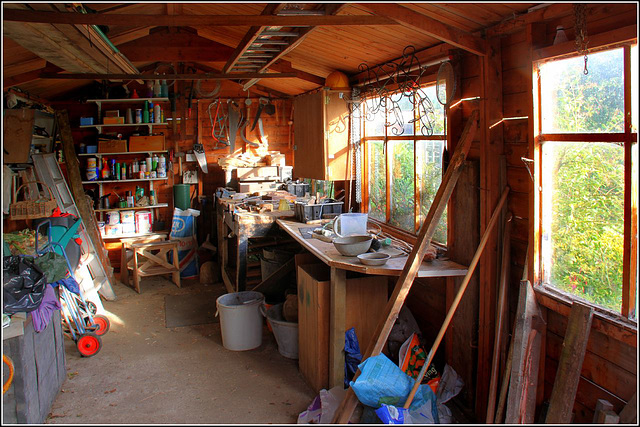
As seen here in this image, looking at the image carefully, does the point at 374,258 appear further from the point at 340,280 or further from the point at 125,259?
the point at 125,259

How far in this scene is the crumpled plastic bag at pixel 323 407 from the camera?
349 centimetres

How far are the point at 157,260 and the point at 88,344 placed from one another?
2.39 meters

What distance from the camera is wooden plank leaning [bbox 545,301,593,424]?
8.37 ft

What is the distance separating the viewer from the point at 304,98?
6008 millimetres

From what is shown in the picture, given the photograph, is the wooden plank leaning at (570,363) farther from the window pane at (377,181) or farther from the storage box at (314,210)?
the storage box at (314,210)

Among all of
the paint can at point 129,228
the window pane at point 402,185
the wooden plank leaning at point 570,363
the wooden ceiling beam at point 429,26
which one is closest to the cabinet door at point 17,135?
the paint can at point 129,228

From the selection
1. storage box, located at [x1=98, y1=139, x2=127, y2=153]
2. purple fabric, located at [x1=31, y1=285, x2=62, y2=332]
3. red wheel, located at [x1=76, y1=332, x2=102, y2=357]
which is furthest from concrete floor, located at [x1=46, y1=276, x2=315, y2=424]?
storage box, located at [x1=98, y1=139, x2=127, y2=153]

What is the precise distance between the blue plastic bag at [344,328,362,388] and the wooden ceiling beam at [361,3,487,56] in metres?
2.13

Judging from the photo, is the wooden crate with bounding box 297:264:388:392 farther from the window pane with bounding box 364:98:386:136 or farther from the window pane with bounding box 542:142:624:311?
the window pane with bounding box 364:98:386:136

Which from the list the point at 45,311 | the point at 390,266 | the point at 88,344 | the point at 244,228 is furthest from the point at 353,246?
the point at 88,344

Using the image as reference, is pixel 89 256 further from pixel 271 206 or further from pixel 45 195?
pixel 271 206

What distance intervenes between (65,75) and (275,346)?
351cm

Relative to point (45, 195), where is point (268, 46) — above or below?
above

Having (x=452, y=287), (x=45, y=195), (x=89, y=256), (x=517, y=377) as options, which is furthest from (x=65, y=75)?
(x=517, y=377)
